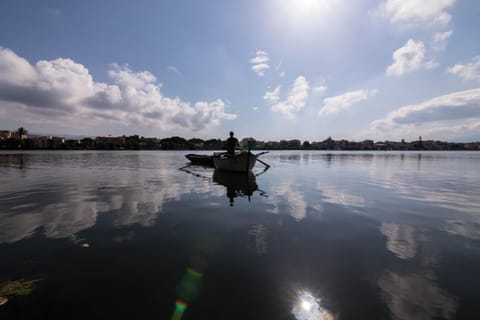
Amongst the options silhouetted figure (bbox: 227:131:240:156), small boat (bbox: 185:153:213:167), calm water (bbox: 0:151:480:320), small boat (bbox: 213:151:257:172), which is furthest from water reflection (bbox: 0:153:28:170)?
calm water (bbox: 0:151:480:320)

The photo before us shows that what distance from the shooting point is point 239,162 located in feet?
64.7

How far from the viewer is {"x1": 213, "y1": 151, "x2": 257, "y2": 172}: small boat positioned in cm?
1898

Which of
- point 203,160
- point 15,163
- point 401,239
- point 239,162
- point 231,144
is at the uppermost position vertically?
point 231,144

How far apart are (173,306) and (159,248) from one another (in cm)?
217

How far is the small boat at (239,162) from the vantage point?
1898 centimetres

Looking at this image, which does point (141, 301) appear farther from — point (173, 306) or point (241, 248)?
point (241, 248)

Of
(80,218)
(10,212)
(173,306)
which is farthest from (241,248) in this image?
(10,212)

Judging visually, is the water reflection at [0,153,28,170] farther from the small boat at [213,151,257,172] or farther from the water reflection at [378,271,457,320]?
the water reflection at [378,271,457,320]

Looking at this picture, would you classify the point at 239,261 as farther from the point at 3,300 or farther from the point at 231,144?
the point at 231,144

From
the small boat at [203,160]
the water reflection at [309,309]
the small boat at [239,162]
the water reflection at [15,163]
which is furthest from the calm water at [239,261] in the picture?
the water reflection at [15,163]

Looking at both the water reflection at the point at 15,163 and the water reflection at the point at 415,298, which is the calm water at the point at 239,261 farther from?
the water reflection at the point at 15,163

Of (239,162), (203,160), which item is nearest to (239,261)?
(239,162)

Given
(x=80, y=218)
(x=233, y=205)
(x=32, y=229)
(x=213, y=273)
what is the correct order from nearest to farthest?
(x=213, y=273), (x=32, y=229), (x=80, y=218), (x=233, y=205)

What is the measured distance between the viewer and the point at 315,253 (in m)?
5.03
